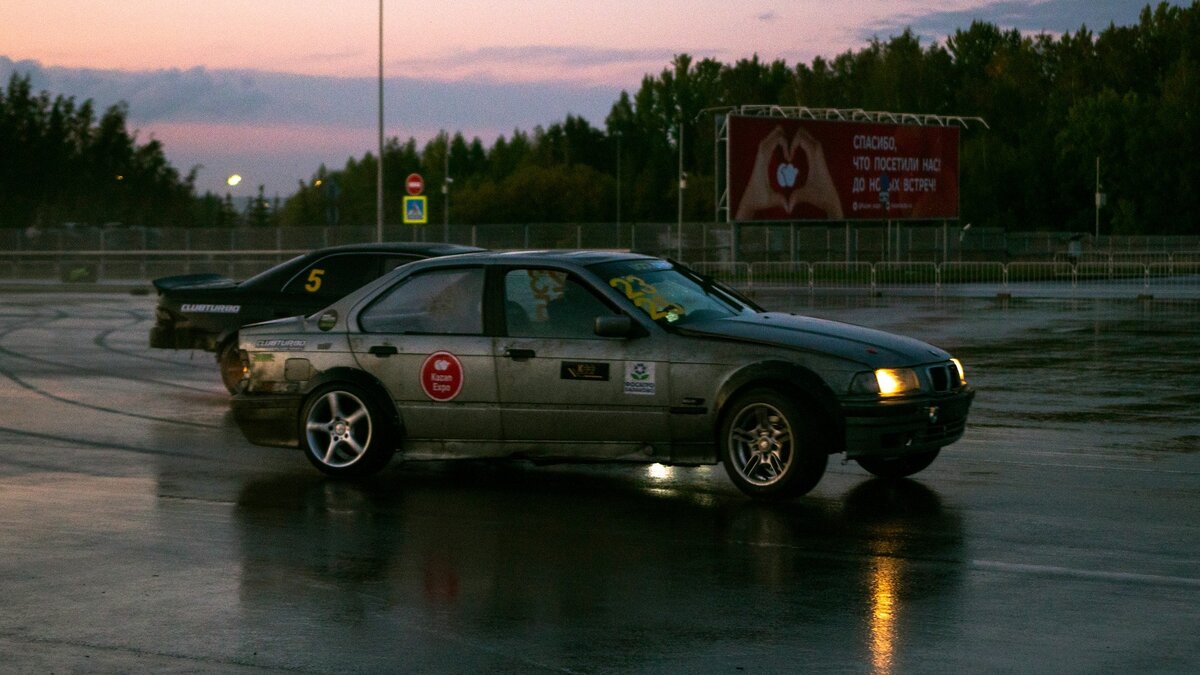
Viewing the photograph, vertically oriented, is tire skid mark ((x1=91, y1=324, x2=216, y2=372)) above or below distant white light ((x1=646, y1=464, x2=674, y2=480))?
above

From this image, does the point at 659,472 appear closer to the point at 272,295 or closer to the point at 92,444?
the point at 92,444

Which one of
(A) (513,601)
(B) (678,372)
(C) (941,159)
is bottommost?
(A) (513,601)

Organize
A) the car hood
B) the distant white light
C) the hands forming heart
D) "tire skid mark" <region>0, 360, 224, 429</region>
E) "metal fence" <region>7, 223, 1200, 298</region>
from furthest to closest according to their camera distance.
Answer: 1. the hands forming heart
2. "metal fence" <region>7, 223, 1200, 298</region>
3. "tire skid mark" <region>0, 360, 224, 429</region>
4. the distant white light
5. the car hood

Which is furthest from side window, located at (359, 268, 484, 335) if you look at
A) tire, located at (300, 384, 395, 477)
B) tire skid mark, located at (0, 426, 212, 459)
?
tire skid mark, located at (0, 426, 212, 459)

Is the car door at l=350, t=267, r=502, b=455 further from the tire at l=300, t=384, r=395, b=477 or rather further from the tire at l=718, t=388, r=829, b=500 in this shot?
the tire at l=718, t=388, r=829, b=500

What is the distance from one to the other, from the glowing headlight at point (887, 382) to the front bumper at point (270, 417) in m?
3.75

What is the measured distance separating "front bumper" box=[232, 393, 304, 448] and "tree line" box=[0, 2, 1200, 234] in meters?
71.9

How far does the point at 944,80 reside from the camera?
12988 cm

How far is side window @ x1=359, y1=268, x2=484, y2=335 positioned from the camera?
10352 millimetres

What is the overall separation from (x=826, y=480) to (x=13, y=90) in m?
82.0

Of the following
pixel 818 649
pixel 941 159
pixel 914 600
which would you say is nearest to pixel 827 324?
pixel 914 600

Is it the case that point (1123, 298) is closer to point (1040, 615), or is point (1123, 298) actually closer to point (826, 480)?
point (826, 480)

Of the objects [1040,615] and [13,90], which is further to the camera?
[13,90]

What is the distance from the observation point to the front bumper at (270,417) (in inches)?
425
